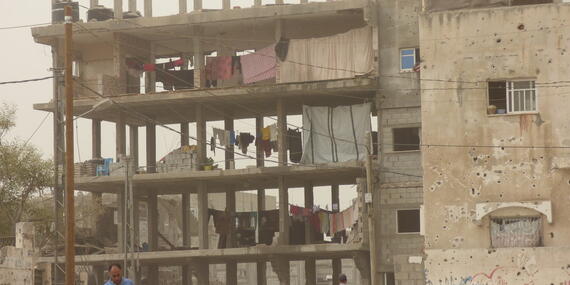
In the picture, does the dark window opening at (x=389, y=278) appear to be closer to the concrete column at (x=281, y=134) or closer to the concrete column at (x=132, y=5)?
the concrete column at (x=281, y=134)

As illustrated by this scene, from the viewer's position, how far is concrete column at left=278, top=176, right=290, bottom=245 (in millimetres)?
59875

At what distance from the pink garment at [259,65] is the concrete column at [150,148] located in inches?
276

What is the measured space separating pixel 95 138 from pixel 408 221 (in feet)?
58.3

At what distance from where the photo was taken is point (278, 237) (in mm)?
60062

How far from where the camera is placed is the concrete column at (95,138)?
64.3 meters

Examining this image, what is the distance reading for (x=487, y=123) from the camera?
39188 mm

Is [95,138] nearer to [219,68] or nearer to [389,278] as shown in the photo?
[219,68]

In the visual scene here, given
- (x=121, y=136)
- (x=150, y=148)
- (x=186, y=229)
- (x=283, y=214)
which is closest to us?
(x=283, y=214)

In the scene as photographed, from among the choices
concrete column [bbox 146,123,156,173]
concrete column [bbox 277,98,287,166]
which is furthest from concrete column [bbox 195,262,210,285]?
concrete column [bbox 277,98,287,166]

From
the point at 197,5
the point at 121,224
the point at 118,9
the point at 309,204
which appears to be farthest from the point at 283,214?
the point at 118,9

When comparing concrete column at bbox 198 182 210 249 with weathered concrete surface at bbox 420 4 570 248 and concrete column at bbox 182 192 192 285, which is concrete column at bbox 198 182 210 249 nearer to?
concrete column at bbox 182 192 192 285

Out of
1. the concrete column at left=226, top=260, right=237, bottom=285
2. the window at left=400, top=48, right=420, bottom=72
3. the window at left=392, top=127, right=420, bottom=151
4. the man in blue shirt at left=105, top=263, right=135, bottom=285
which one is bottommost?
the concrete column at left=226, top=260, right=237, bottom=285

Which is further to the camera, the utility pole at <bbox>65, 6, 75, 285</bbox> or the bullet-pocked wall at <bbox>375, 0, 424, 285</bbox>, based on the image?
the bullet-pocked wall at <bbox>375, 0, 424, 285</bbox>

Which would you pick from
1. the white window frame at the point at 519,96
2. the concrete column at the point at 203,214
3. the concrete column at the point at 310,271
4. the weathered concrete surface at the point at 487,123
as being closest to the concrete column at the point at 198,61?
the concrete column at the point at 203,214
